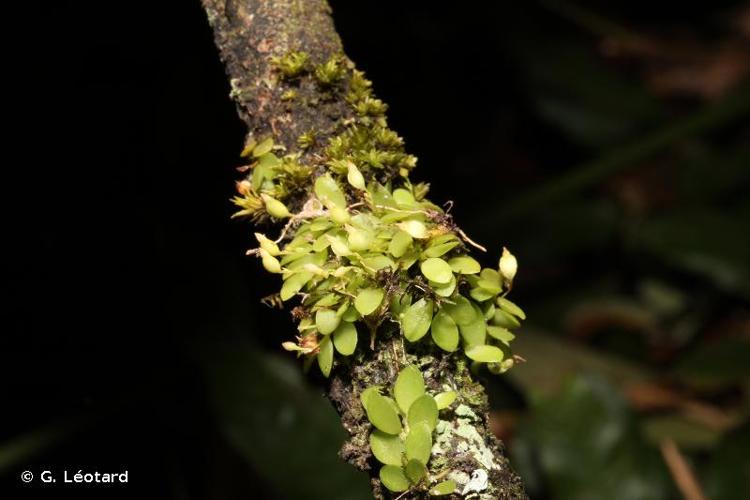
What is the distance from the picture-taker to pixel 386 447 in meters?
0.70

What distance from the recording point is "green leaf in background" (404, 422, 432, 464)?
692mm

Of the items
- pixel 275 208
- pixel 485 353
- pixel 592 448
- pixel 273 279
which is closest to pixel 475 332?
pixel 485 353

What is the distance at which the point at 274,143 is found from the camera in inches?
32.4

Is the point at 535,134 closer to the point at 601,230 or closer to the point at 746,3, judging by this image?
the point at 601,230

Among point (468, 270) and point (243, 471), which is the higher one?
point (243, 471)

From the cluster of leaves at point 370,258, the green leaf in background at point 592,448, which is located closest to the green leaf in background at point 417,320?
the cluster of leaves at point 370,258

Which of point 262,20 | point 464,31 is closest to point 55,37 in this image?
point 262,20

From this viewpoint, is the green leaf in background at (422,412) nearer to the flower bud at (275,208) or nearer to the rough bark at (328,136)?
the rough bark at (328,136)

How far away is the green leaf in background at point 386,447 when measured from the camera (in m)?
0.70

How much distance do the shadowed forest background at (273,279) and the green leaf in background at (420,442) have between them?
3.51 ft

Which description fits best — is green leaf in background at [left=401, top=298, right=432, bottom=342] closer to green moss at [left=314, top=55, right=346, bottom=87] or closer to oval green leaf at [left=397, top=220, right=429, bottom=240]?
oval green leaf at [left=397, top=220, right=429, bottom=240]

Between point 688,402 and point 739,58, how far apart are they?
5.97 feet

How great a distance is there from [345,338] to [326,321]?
0.08ft

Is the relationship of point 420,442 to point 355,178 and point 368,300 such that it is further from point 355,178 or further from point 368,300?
point 355,178
